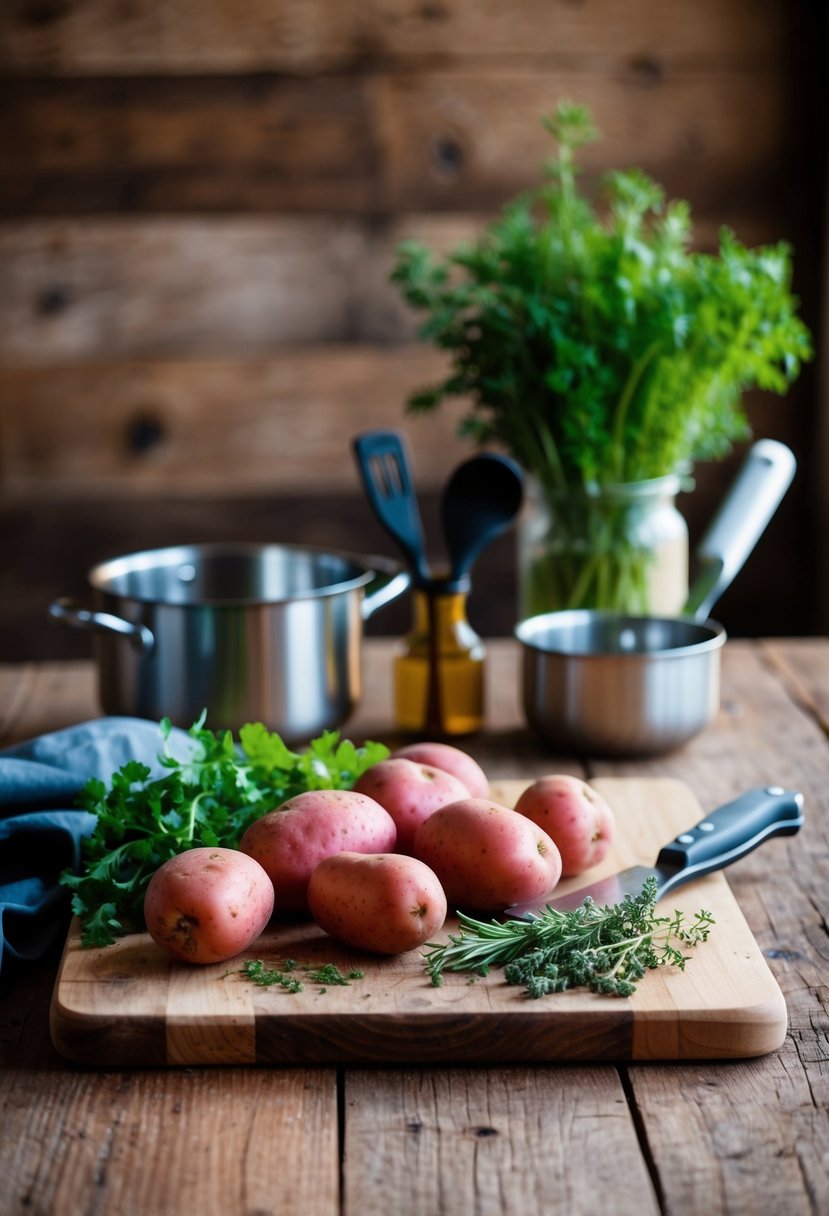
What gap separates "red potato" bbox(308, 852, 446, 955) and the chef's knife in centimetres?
9

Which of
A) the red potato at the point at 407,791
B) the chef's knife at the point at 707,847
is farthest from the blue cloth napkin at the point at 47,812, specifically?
the chef's knife at the point at 707,847

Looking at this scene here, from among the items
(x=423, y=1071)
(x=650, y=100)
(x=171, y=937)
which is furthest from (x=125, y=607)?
(x=650, y=100)

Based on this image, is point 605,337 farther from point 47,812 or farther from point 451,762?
point 47,812

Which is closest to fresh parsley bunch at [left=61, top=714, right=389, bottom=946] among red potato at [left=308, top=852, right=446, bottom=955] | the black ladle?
red potato at [left=308, top=852, right=446, bottom=955]

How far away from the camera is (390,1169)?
2.49ft

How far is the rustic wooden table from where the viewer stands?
2.42ft

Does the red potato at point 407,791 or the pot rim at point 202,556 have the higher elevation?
the pot rim at point 202,556

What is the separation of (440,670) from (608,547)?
0.26 meters

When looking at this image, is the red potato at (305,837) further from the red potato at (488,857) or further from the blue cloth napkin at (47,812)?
the blue cloth napkin at (47,812)

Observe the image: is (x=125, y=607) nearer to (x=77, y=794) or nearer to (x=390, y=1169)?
(x=77, y=794)

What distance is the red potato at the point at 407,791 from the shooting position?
1076mm

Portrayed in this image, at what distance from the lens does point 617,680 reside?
1.39 m

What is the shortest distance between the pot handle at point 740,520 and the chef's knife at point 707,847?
1.45 feet

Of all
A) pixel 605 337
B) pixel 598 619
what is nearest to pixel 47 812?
pixel 598 619
